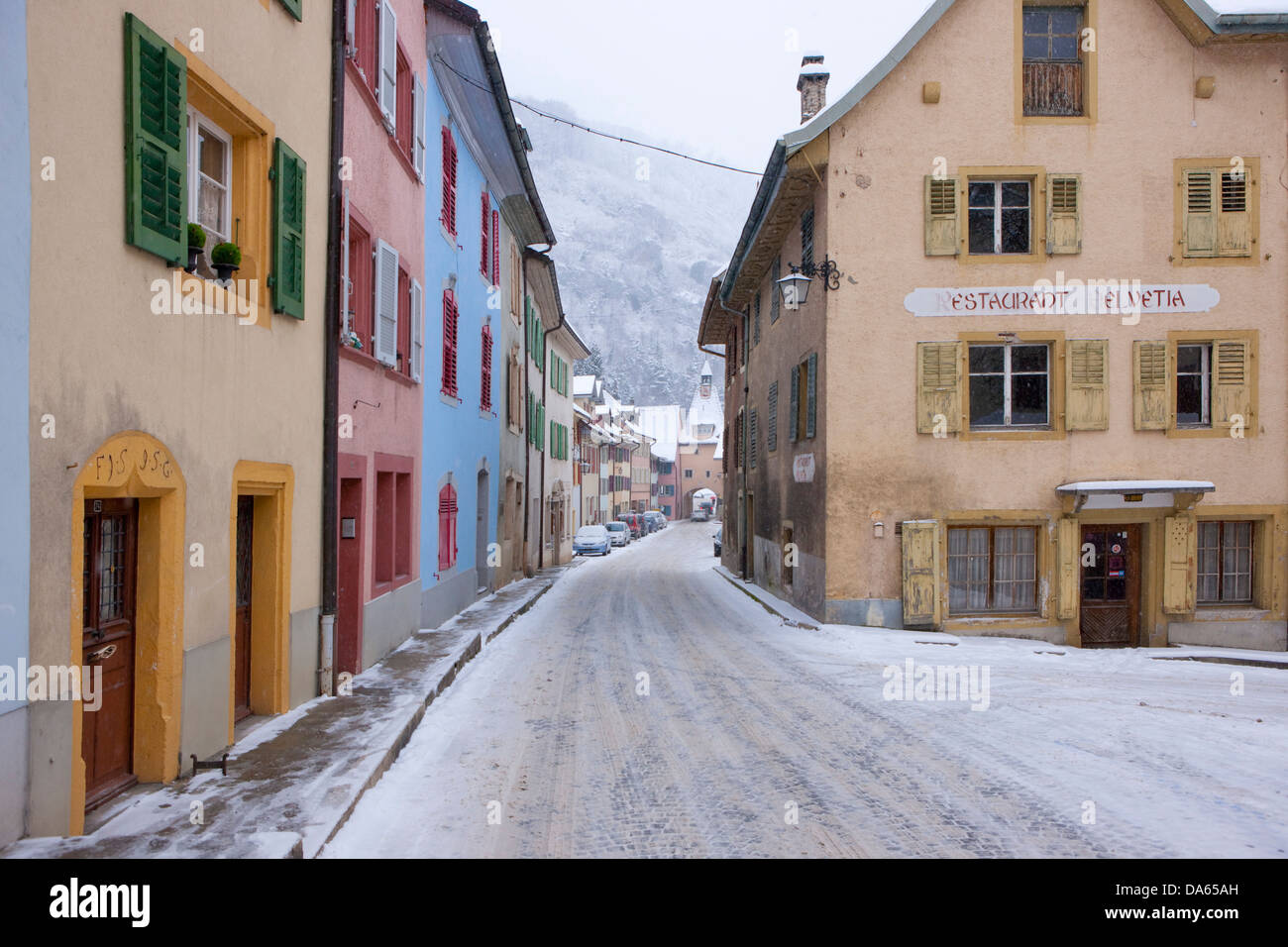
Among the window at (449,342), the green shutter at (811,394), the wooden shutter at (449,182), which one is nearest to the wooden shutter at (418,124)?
the wooden shutter at (449,182)

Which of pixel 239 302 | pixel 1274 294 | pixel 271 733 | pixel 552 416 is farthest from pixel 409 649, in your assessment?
pixel 552 416

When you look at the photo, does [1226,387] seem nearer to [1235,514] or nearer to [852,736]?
[1235,514]

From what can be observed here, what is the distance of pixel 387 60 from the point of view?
10.8m

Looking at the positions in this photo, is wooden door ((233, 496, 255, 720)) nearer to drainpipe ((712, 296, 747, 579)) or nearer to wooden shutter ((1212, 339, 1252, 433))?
wooden shutter ((1212, 339, 1252, 433))

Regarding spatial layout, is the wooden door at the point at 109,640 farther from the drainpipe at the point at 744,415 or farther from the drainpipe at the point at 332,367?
the drainpipe at the point at 744,415

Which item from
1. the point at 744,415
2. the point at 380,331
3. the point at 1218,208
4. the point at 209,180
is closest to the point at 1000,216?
the point at 1218,208

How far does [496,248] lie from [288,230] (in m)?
12.8

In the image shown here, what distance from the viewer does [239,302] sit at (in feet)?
22.8

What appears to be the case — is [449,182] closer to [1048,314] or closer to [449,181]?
[449,181]

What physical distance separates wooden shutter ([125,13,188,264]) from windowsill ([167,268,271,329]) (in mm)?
208

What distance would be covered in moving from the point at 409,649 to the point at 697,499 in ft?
280

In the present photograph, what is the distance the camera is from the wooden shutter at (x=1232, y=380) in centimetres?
1463

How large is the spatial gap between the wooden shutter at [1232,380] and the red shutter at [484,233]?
13.2 metres

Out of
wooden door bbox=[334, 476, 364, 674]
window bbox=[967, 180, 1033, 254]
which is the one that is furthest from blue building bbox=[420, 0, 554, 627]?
window bbox=[967, 180, 1033, 254]
